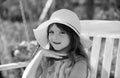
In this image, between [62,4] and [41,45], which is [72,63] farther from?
[62,4]

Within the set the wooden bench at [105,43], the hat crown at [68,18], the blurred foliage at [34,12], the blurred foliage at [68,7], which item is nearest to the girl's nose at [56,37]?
the hat crown at [68,18]

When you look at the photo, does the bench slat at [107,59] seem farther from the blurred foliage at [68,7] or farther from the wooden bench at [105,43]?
the blurred foliage at [68,7]

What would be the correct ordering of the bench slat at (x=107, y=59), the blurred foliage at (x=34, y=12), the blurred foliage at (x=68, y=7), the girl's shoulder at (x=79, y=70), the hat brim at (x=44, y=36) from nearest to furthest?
the girl's shoulder at (x=79, y=70), the hat brim at (x=44, y=36), the bench slat at (x=107, y=59), the blurred foliage at (x=34, y=12), the blurred foliage at (x=68, y=7)

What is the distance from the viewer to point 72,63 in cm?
211

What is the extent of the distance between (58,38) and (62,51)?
0.12 m

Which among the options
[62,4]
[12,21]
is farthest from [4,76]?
[12,21]

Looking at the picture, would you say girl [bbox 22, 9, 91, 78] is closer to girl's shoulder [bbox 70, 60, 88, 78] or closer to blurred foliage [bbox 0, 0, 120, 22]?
girl's shoulder [bbox 70, 60, 88, 78]

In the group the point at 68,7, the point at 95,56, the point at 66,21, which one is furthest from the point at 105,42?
the point at 68,7

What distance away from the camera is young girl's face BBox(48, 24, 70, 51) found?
2.10 m

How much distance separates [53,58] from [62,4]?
14.1ft

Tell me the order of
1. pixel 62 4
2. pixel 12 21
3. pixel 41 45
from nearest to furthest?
pixel 41 45 < pixel 62 4 < pixel 12 21

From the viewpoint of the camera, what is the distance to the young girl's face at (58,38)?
210 cm

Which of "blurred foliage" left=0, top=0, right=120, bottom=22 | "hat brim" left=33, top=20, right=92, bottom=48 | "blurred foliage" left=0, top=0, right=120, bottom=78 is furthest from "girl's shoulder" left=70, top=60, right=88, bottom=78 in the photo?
"blurred foliage" left=0, top=0, right=120, bottom=22

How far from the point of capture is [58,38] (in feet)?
6.89
